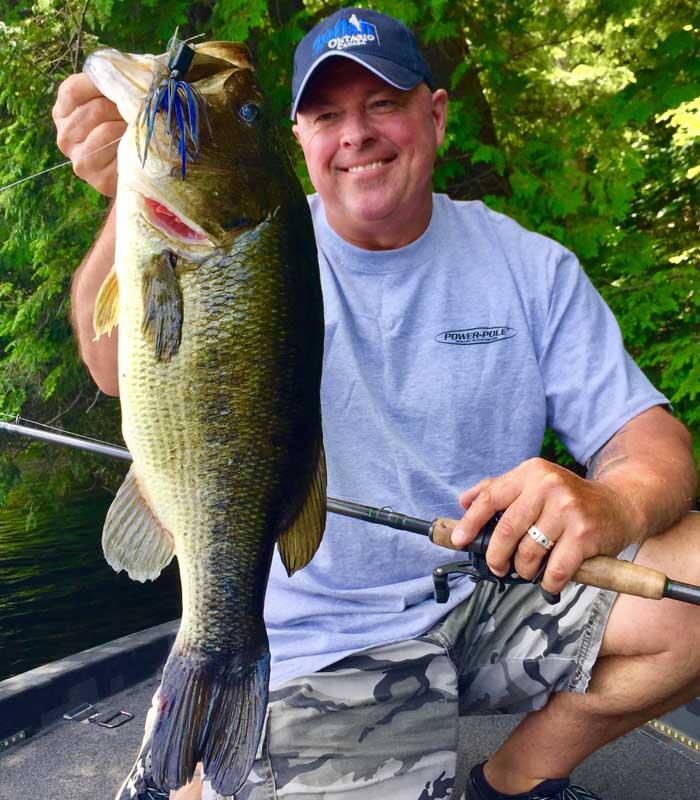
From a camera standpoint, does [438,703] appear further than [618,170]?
No

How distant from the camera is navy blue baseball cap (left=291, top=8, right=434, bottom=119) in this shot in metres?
2.27

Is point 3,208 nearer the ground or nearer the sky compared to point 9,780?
nearer the sky

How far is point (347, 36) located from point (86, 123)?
92 centimetres

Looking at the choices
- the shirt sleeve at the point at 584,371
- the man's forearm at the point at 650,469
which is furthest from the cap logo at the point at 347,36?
the man's forearm at the point at 650,469

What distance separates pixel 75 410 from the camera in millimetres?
8234

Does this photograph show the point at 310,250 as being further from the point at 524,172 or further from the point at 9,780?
the point at 524,172

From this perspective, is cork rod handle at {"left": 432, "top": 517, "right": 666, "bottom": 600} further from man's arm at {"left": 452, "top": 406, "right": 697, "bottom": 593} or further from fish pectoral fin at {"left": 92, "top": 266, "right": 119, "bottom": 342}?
fish pectoral fin at {"left": 92, "top": 266, "right": 119, "bottom": 342}

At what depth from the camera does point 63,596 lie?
8828 mm

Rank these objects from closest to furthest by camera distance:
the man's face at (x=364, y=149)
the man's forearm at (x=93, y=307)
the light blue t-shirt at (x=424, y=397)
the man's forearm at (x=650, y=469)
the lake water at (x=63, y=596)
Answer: the man's forearm at (x=93, y=307) < the man's forearm at (x=650, y=469) < the light blue t-shirt at (x=424, y=397) < the man's face at (x=364, y=149) < the lake water at (x=63, y=596)

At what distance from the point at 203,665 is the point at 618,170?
4.70 meters

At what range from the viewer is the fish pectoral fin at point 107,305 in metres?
1.57

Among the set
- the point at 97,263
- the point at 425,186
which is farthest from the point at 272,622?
the point at 425,186

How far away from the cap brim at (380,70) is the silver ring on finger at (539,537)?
1.23 m

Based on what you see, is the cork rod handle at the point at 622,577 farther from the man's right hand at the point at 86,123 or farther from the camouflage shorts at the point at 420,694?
the man's right hand at the point at 86,123
